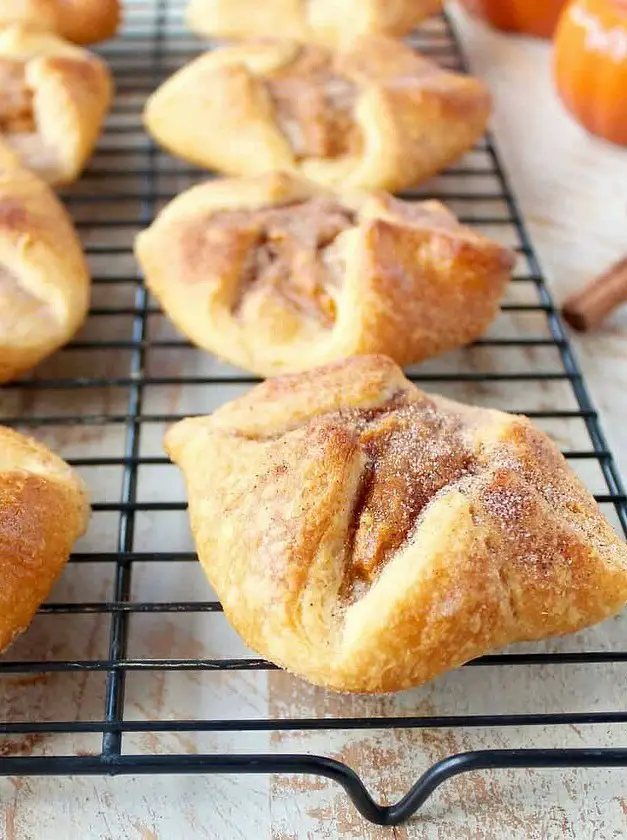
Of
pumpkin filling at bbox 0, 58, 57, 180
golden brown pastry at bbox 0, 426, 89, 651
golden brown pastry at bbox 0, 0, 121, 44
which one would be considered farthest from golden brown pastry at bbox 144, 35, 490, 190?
golden brown pastry at bbox 0, 426, 89, 651

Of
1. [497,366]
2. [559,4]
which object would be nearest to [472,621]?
[497,366]

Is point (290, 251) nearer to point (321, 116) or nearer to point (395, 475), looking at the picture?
point (321, 116)

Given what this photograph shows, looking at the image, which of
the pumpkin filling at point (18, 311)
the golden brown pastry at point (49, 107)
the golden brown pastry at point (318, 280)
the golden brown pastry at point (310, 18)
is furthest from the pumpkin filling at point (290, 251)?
the golden brown pastry at point (310, 18)

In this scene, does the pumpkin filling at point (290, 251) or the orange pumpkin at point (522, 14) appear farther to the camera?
the orange pumpkin at point (522, 14)

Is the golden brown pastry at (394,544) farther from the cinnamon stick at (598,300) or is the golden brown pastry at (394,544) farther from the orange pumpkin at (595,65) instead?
the orange pumpkin at (595,65)

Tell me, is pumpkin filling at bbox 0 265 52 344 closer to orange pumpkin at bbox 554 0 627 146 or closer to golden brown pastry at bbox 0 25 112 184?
golden brown pastry at bbox 0 25 112 184
